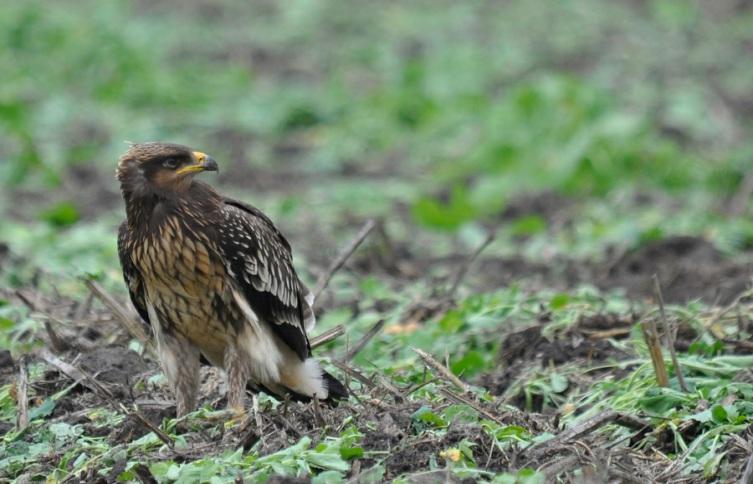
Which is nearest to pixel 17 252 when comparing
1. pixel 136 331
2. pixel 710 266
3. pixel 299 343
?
pixel 136 331

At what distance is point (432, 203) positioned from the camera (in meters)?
11.8

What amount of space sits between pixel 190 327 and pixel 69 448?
2.79ft

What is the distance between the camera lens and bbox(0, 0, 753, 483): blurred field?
19.9ft

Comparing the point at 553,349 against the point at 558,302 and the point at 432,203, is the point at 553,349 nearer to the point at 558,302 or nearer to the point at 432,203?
the point at 558,302

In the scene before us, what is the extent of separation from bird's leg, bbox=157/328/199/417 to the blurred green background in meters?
2.75

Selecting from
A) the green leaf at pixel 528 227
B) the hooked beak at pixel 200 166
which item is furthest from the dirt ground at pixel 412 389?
the hooked beak at pixel 200 166

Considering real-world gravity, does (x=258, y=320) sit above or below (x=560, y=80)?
above

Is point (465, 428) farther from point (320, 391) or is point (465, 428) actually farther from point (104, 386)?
point (104, 386)

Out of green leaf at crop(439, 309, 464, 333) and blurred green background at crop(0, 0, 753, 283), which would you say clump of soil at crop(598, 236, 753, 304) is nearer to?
blurred green background at crop(0, 0, 753, 283)

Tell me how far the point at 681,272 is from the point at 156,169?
4.23 meters

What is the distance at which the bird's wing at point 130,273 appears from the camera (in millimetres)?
6629

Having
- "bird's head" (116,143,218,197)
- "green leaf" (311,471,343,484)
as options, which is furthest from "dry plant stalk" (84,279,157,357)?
"green leaf" (311,471,343,484)

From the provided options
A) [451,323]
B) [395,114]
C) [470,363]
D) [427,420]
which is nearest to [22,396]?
[427,420]

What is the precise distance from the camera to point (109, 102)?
53.0 feet
